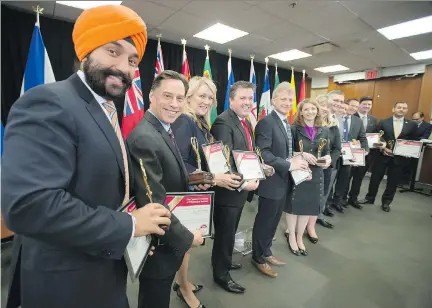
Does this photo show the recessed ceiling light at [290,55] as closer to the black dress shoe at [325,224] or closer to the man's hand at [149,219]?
the black dress shoe at [325,224]

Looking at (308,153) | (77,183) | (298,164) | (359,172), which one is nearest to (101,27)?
(77,183)

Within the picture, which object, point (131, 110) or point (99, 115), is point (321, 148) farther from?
point (131, 110)

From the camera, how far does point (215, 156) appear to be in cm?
152

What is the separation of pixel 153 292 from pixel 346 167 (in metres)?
3.39

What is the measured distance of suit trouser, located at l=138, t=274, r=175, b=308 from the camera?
1104 mm

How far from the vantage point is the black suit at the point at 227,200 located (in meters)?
1.69

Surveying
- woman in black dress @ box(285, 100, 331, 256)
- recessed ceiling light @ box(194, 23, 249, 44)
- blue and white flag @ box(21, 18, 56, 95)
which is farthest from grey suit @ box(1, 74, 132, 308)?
recessed ceiling light @ box(194, 23, 249, 44)

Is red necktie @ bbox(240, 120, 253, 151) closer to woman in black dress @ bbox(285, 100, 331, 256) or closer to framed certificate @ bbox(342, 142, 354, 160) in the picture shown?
woman in black dress @ bbox(285, 100, 331, 256)

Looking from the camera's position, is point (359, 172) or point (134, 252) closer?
point (134, 252)

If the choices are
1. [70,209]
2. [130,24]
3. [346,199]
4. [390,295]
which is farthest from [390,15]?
[70,209]

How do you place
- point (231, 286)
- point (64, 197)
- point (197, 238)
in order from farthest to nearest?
point (231, 286) < point (197, 238) < point (64, 197)

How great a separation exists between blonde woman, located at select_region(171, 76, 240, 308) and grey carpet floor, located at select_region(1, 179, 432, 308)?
0.16 metres

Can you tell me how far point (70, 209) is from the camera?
54 centimetres

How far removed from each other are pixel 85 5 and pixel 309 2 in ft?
9.88
